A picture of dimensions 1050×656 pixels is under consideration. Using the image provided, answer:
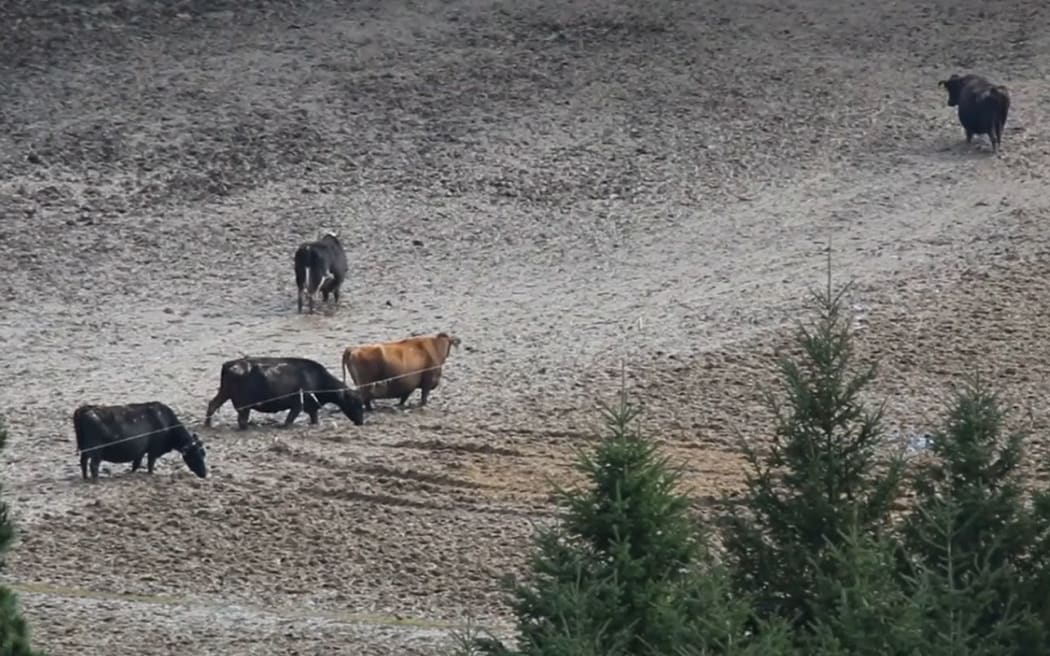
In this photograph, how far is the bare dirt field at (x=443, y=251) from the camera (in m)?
16.0

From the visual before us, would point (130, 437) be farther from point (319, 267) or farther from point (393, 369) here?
point (319, 267)

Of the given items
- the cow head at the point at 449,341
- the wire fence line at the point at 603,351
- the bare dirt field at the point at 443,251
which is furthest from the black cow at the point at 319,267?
the cow head at the point at 449,341

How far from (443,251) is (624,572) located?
1459cm

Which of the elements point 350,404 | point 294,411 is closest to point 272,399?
point 294,411

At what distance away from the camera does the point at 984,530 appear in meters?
10.2

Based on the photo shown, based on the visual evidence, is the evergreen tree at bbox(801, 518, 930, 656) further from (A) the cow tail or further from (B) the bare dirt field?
(A) the cow tail

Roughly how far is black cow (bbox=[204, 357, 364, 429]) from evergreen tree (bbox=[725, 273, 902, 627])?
8.60 metres

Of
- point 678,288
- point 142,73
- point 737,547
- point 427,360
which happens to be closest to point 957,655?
point 737,547

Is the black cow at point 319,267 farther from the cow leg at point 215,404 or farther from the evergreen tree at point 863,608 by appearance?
the evergreen tree at point 863,608

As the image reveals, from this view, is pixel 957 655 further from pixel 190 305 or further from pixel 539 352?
pixel 190 305

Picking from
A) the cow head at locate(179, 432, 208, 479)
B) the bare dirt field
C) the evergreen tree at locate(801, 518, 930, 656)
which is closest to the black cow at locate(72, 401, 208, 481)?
the cow head at locate(179, 432, 208, 479)

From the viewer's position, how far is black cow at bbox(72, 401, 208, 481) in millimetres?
17266

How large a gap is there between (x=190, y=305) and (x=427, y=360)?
390cm

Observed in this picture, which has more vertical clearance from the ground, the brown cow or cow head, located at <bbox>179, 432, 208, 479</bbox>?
the brown cow
